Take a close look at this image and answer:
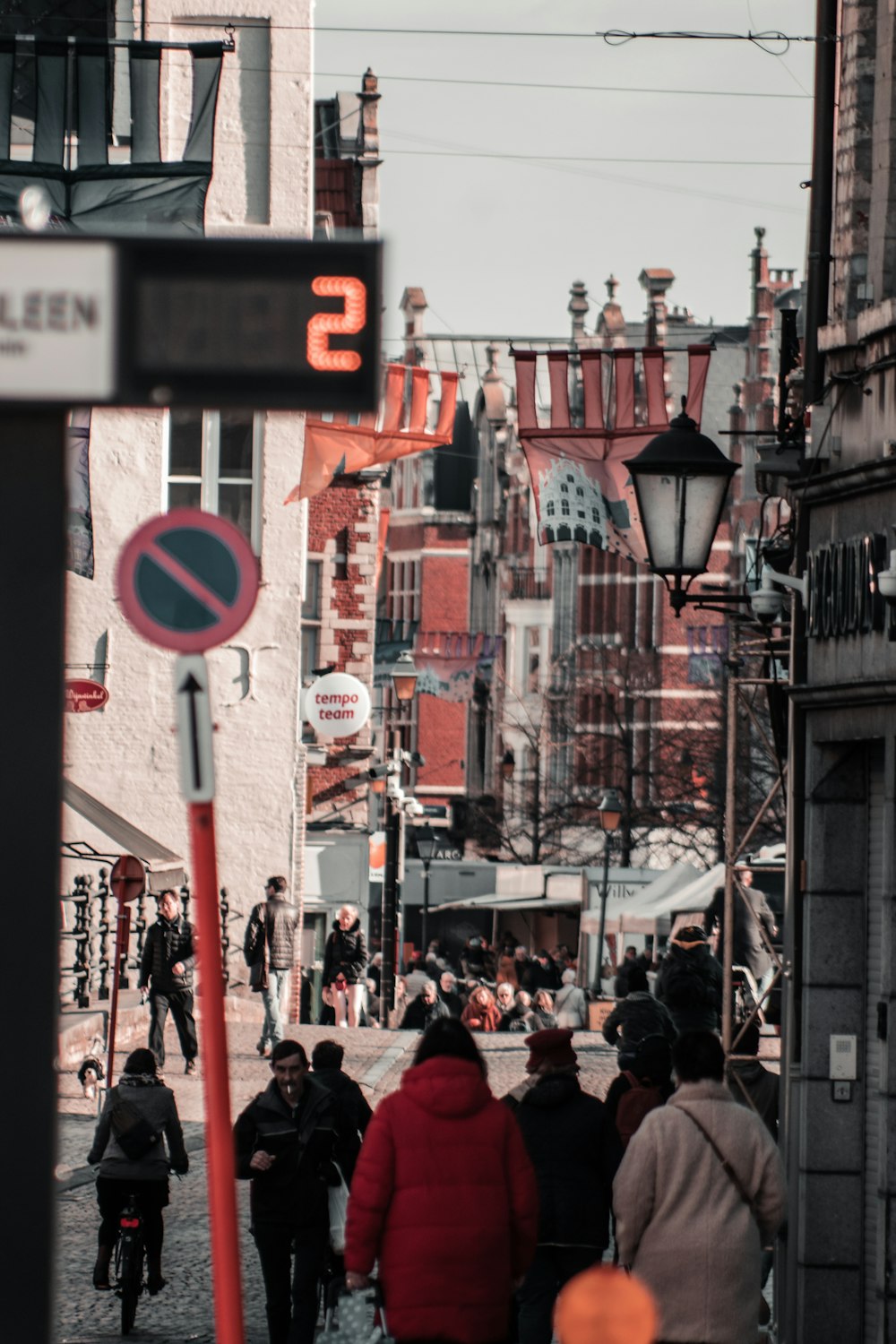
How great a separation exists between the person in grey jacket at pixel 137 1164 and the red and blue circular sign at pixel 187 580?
21.8ft

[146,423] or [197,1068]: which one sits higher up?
[146,423]

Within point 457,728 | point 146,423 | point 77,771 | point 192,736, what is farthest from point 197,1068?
point 457,728

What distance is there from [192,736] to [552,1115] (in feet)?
14.8

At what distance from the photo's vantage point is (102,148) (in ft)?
73.4

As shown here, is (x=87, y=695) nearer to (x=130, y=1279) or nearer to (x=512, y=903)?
(x=130, y=1279)

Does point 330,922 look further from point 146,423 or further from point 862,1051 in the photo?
point 862,1051

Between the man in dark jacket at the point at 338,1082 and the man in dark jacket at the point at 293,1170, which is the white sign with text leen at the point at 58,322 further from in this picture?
the man in dark jacket at the point at 338,1082

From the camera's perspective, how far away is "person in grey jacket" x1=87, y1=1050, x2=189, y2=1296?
1177cm

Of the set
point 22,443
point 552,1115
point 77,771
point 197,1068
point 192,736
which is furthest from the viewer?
point 77,771

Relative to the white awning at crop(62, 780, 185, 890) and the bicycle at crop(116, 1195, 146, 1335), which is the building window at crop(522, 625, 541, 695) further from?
the bicycle at crop(116, 1195, 146, 1335)

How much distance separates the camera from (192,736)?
A: 5.24 m

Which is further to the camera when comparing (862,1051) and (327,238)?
(862,1051)

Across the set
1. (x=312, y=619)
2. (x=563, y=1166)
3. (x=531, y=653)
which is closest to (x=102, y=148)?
(x=563, y=1166)

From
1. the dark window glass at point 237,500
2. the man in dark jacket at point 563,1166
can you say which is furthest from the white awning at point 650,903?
the man in dark jacket at point 563,1166
